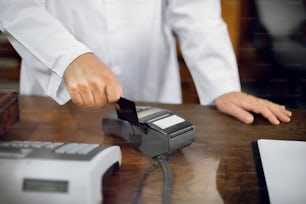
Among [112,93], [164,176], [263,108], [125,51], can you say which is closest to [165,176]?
[164,176]

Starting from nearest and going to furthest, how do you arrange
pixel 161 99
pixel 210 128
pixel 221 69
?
pixel 210 128
pixel 221 69
pixel 161 99

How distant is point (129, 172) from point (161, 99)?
1.34ft

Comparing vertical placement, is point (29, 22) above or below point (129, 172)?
above

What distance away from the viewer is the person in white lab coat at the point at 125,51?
0.53 m

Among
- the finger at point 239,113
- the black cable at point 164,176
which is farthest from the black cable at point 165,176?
the finger at point 239,113

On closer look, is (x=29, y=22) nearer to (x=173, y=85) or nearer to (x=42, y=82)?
(x=42, y=82)

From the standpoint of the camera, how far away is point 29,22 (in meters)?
0.57

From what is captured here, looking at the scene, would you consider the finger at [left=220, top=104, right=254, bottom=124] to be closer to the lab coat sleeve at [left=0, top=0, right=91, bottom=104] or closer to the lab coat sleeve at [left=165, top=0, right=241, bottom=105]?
the lab coat sleeve at [left=165, top=0, right=241, bottom=105]

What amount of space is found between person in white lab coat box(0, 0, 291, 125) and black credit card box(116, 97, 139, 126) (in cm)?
1

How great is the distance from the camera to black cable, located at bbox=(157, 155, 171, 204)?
39cm

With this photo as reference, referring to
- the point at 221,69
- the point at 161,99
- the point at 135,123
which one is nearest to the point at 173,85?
the point at 161,99

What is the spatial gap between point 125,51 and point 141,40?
4 centimetres

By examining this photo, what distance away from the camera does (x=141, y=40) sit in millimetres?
753

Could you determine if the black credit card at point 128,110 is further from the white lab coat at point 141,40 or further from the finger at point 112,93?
the white lab coat at point 141,40
